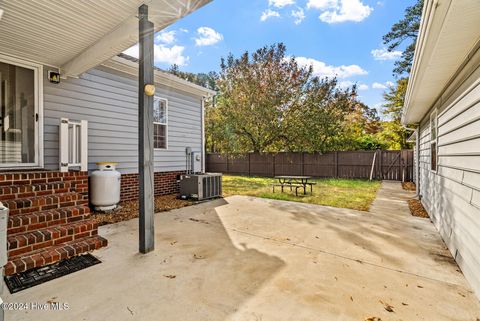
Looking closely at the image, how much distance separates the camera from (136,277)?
227cm

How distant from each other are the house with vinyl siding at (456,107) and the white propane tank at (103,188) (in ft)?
17.9

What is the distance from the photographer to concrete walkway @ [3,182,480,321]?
1.78 m

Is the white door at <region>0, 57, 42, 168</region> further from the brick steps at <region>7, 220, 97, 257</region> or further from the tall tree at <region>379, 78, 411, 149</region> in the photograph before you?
the tall tree at <region>379, 78, 411, 149</region>

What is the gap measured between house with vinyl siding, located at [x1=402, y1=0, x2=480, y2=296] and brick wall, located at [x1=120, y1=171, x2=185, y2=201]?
6089mm

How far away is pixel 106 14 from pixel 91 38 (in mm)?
860

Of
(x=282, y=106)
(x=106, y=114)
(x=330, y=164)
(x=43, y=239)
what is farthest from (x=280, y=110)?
(x=43, y=239)

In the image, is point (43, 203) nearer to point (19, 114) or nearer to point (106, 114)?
point (19, 114)

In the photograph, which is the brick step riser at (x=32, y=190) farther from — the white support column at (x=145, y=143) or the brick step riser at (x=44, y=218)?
the white support column at (x=145, y=143)

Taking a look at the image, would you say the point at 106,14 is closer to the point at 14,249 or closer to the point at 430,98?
the point at 14,249

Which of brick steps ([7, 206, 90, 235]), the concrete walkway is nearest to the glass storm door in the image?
brick steps ([7, 206, 90, 235])

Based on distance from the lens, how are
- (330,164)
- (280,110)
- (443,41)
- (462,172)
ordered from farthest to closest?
(280,110) → (330,164) → (462,172) → (443,41)

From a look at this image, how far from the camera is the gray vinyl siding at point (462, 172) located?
226cm

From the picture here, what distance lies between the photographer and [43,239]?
2.59 metres

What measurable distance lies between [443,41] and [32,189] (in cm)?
502
